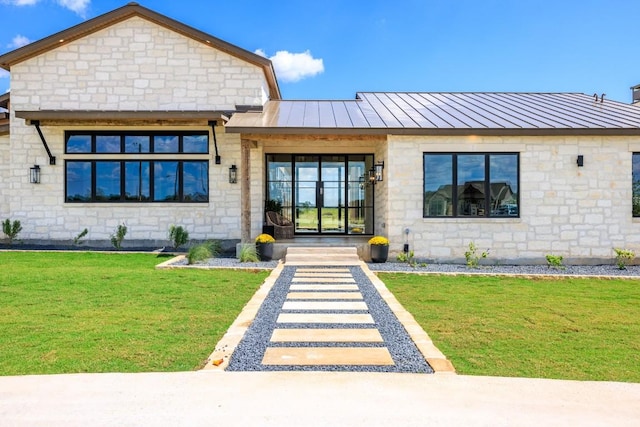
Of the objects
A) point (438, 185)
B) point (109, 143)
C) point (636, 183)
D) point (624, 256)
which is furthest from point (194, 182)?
point (636, 183)

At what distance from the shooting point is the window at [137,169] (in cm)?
1248

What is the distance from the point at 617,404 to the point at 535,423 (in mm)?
752

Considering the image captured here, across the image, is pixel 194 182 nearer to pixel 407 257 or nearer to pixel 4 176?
pixel 4 176

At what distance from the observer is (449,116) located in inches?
458

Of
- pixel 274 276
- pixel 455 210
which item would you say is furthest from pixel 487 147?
pixel 274 276

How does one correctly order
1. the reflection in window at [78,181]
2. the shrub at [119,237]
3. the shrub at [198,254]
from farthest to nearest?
the reflection in window at [78,181] < the shrub at [119,237] < the shrub at [198,254]

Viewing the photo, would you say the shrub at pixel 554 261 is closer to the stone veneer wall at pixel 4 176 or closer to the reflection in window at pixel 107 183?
the reflection in window at pixel 107 183

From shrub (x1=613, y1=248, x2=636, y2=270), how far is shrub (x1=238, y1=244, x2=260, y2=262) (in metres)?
8.43

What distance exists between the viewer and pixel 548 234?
10.5m

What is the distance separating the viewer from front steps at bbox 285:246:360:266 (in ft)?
32.7

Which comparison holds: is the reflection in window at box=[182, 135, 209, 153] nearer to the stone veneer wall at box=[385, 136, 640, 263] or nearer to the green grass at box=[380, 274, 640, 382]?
the stone veneer wall at box=[385, 136, 640, 263]

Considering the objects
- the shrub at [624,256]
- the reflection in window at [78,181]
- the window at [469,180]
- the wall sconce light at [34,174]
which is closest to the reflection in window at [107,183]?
the reflection in window at [78,181]

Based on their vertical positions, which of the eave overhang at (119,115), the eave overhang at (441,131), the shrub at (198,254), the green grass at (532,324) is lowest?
the green grass at (532,324)

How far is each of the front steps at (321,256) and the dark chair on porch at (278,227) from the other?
2194mm
